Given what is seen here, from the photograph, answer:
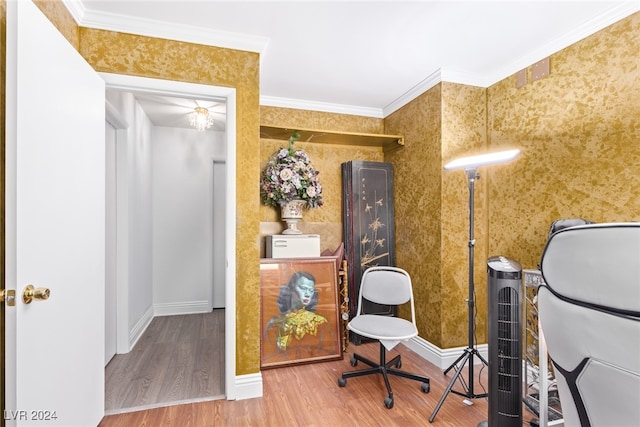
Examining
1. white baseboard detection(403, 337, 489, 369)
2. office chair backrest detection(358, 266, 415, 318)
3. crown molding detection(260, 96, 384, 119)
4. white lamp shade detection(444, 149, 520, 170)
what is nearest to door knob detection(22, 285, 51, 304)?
office chair backrest detection(358, 266, 415, 318)

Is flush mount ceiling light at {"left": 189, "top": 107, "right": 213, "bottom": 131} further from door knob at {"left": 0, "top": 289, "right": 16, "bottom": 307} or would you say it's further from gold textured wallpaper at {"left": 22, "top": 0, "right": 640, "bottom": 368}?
door knob at {"left": 0, "top": 289, "right": 16, "bottom": 307}

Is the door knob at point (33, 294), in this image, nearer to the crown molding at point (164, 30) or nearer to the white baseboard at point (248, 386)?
the white baseboard at point (248, 386)

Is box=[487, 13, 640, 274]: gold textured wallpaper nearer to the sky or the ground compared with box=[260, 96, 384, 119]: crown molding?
nearer to the ground

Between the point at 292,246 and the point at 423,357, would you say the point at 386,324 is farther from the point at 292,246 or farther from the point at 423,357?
the point at 292,246

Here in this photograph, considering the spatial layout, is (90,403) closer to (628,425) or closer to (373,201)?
(628,425)

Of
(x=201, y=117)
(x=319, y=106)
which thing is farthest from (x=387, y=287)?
(x=201, y=117)

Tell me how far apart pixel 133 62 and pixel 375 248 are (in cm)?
265

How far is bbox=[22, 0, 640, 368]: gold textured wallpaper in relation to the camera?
6.52 feet

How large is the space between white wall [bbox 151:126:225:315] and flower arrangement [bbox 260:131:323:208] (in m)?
1.59

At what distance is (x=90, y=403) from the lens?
1791 mm

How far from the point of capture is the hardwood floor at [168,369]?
89.0 inches

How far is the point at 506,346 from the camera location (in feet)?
5.77

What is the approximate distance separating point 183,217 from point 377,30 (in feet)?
11.1

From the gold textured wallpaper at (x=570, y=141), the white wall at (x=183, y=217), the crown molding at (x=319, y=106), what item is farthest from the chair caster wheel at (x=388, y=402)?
the white wall at (x=183, y=217)
